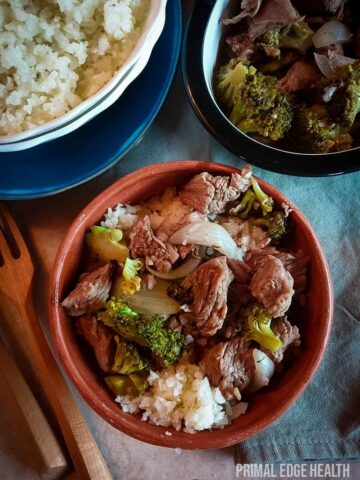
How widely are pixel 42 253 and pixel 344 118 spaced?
112 centimetres

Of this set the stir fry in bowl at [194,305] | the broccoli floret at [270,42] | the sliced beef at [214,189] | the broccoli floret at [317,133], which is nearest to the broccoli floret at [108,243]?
the stir fry in bowl at [194,305]

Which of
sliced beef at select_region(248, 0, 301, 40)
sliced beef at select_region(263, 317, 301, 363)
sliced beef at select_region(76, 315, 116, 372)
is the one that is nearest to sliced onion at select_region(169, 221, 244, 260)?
sliced beef at select_region(263, 317, 301, 363)

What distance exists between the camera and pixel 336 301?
184cm

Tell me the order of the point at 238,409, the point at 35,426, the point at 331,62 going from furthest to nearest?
the point at 35,426
the point at 331,62
the point at 238,409

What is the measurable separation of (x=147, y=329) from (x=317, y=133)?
0.80m

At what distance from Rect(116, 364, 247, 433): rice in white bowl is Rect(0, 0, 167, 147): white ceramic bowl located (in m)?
0.77

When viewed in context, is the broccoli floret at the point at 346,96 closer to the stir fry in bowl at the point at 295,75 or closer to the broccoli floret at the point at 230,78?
the stir fry in bowl at the point at 295,75

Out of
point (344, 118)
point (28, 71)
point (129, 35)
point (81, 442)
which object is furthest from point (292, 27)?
point (81, 442)

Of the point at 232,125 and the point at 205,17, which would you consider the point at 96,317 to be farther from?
the point at 205,17

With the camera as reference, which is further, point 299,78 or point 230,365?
point 299,78

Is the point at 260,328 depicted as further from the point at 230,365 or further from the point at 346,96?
the point at 346,96

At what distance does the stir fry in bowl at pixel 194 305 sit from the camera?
1.47m

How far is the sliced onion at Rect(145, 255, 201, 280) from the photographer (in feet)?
5.04

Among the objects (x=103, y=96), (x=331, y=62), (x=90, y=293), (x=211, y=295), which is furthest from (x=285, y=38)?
(x=90, y=293)
